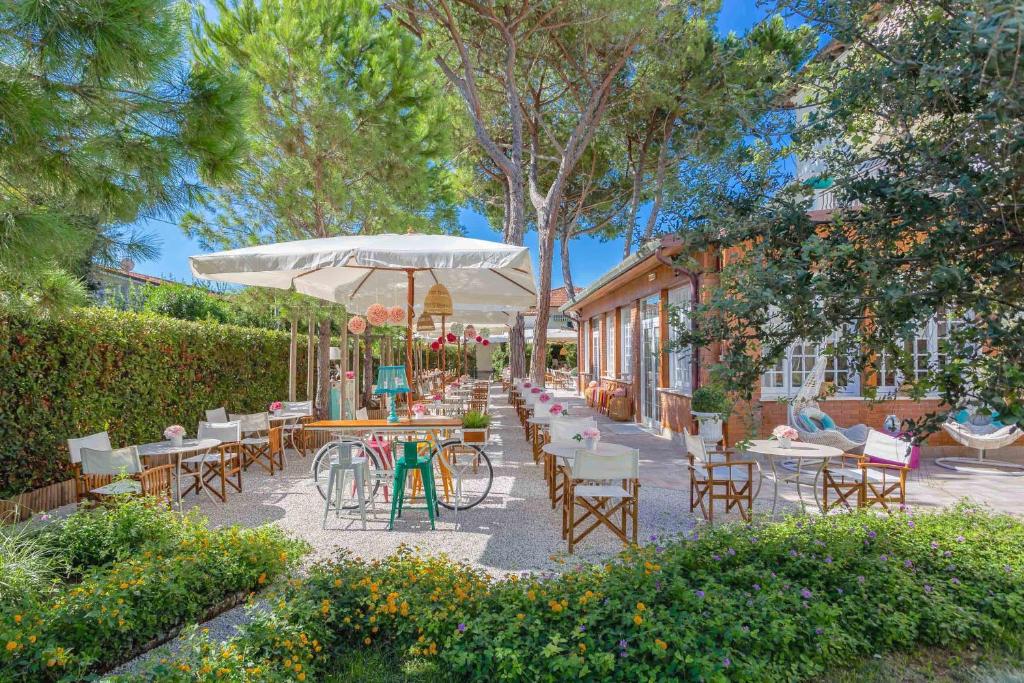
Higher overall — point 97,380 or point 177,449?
point 97,380

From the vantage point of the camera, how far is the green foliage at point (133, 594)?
2490 millimetres

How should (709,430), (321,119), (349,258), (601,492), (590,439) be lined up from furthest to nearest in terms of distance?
(321,119) → (709,430) → (590,439) → (349,258) → (601,492)

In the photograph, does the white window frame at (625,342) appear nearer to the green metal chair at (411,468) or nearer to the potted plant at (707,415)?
the potted plant at (707,415)

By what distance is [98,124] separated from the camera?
2.96m

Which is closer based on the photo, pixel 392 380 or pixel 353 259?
pixel 353 259

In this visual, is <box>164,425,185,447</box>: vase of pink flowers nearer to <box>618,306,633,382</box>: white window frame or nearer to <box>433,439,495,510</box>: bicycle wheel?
<box>433,439,495,510</box>: bicycle wheel

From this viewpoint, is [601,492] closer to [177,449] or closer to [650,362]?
[177,449]

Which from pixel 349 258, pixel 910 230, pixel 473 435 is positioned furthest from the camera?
pixel 473 435

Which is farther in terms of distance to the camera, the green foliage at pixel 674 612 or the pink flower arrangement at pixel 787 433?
the pink flower arrangement at pixel 787 433

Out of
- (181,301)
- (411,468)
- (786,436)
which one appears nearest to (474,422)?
(411,468)

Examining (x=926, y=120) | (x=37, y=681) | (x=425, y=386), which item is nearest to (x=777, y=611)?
(x=926, y=120)

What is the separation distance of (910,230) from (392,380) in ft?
17.3

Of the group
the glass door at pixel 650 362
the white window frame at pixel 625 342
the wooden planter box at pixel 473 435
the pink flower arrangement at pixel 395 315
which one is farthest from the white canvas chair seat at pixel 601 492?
the white window frame at pixel 625 342

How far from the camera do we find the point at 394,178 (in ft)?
33.0
